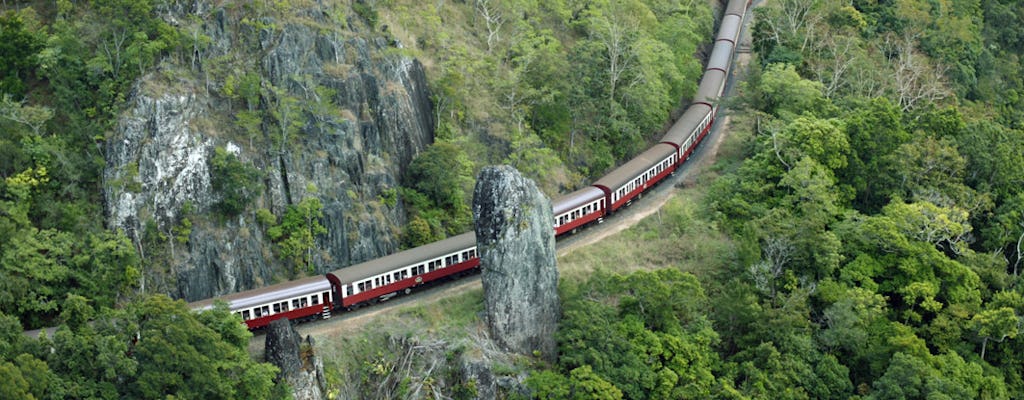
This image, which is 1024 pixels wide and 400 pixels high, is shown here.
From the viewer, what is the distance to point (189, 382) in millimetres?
41562

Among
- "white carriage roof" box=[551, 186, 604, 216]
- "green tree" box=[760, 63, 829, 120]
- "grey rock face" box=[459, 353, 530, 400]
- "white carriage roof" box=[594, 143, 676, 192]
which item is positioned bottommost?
"grey rock face" box=[459, 353, 530, 400]

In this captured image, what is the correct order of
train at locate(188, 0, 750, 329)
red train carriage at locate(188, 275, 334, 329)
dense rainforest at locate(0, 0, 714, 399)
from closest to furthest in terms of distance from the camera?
dense rainforest at locate(0, 0, 714, 399) → red train carriage at locate(188, 275, 334, 329) → train at locate(188, 0, 750, 329)

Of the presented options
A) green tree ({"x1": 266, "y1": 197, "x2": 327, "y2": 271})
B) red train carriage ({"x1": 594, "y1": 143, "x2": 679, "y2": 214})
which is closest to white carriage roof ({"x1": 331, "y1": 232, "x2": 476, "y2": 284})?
green tree ({"x1": 266, "y1": 197, "x2": 327, "y2": 271})

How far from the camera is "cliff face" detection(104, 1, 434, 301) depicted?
50.0 meters

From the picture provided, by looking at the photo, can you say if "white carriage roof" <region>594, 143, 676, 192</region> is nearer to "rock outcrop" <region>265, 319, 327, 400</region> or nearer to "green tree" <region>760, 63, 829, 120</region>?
"green tree" <region>760, 63, 829, 120</region>

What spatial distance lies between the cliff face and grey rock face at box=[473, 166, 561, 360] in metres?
8.50

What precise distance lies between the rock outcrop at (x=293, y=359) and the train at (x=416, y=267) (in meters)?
2.87

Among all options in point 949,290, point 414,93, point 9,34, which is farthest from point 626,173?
point 9,34

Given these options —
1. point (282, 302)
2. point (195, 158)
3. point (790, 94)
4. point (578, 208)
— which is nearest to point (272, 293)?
point (282, 302)

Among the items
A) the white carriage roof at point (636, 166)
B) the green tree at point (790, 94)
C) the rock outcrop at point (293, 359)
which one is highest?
the green tree at point (790, 94)

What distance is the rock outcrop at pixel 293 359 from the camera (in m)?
44.2

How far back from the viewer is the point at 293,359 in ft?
145

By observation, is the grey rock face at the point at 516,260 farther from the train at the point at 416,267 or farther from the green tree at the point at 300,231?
the green tree at the point at 300,231

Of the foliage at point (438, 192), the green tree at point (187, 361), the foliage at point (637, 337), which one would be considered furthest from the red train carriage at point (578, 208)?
the green tree at point (187, 361)
